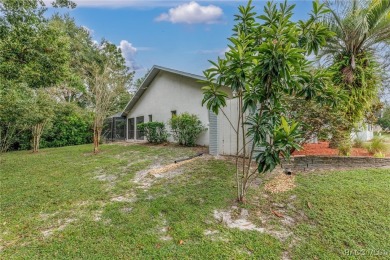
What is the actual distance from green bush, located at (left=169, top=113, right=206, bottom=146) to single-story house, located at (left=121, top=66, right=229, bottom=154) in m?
0.27

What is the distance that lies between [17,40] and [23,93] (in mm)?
1980

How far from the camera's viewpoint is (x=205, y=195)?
179 inches

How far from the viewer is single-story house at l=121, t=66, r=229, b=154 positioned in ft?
35.2

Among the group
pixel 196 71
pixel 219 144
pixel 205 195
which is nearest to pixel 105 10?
pixel 196 71

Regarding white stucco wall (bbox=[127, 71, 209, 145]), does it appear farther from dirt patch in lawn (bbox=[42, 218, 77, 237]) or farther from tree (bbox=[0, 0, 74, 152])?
dirt patch in lawn (bbox=[42, 218, 77, 237])

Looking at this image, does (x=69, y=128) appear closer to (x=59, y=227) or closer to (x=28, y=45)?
(x=28, y=45)

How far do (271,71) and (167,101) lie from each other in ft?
35.2

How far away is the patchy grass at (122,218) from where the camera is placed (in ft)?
9.75

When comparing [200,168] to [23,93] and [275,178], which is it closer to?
[275,178]

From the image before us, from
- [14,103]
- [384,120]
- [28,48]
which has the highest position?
[28,48]

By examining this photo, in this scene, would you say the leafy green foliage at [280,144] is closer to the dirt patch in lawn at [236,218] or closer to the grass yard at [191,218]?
the dirt patch in lawn at [236,218]

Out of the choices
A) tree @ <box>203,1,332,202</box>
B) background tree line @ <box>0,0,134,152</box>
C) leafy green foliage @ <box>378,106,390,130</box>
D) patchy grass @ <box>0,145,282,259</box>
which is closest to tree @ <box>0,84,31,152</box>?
background tree line @ <box>0,0,134,152</box>

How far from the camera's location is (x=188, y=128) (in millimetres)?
10805

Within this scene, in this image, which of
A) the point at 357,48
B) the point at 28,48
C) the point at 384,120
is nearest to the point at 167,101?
the point at 28,48
